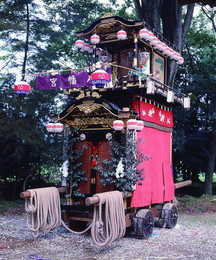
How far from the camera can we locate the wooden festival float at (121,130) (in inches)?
307

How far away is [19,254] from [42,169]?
872 centimetres

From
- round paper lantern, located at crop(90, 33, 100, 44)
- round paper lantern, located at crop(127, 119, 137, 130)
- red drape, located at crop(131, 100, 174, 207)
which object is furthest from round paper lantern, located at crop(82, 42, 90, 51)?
round paper lantern, located at crop(127, 119, 137, 130)

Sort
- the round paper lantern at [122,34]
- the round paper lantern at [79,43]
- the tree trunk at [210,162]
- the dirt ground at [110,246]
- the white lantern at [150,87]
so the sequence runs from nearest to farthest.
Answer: the dirt ground at [110,246]
the white lantern at [150,87]
the round paper lantern at [122,34]
the round paper lantern at [79,43]
the tree trunk at [210,162]

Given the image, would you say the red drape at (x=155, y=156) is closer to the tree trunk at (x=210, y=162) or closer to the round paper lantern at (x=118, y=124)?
the round paper lantern at (x=118, y=124)

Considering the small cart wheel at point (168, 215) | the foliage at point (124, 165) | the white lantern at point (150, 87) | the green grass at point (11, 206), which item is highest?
the white lantern at point (150, 87)

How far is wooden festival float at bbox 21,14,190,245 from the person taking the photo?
7.79 m

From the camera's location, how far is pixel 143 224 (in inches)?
299

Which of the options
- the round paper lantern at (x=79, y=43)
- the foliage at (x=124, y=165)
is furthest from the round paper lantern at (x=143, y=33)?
the foliage at (x=124, y=165)

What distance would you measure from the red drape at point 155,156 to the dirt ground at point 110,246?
0.94 metres

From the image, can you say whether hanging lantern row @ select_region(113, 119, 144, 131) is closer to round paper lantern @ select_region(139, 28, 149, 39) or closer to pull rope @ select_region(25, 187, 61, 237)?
pull rope @ select_region(25, 187, 61, 237)

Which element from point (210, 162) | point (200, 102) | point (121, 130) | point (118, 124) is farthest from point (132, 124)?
point (210, 162)

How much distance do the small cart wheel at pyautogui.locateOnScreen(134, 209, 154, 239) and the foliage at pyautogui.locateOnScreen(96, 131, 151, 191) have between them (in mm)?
654

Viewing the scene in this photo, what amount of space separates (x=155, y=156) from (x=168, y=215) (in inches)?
63.6

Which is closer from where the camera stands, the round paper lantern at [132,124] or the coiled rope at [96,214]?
the coiled rope at [96,214]
